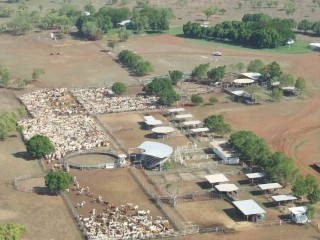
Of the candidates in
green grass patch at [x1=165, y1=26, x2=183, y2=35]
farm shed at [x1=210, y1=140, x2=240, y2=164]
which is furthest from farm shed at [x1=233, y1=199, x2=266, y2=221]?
green grass patch at [x1=165, y1=26, x2=183, y2=35]

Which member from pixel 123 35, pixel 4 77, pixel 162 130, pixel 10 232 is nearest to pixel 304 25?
pixel 123 35

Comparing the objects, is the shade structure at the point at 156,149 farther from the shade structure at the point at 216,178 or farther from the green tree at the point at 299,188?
the green tree at the point at 299,188

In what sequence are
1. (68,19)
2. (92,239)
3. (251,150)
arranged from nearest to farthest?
1. (92,239)
2. (251,150)
3. (68,19)

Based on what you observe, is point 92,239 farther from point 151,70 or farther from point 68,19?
point 68,19

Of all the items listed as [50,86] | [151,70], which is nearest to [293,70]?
[151,70]

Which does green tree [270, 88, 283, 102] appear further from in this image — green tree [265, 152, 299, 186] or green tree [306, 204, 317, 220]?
green tree [306, 204, 317, 220]
